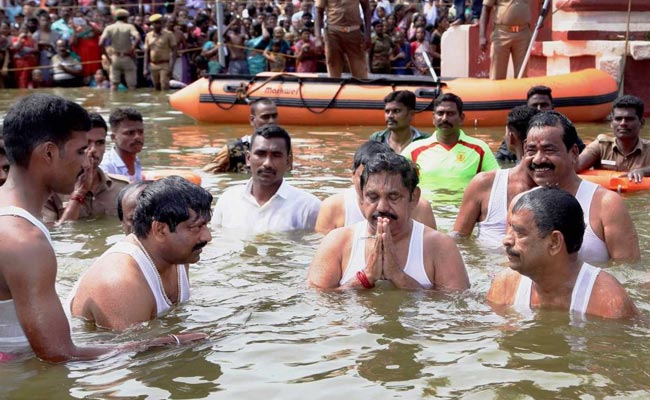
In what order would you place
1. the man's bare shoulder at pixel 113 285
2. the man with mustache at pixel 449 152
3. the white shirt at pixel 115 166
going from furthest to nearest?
1. the man with mustache at pixel 449 152
2. the white shirt at pixel 115 166
3. the man's bare shoulder at pixel 113 285

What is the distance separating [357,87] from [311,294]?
9355 mm

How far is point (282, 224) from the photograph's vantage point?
24.0 ft

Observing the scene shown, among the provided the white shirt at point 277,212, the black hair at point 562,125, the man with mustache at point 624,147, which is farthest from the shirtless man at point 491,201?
the man with mustache at point 624,147

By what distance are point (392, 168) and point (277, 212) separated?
89.4 inches

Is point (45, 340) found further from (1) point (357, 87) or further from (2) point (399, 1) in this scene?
(2) point (399, 1)

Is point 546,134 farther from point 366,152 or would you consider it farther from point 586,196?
point 366,152

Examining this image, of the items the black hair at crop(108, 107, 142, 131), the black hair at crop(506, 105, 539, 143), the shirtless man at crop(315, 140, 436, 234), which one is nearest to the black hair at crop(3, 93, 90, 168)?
the shirtless man at crop(315, 140, 436, 234)

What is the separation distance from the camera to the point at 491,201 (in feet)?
22.4

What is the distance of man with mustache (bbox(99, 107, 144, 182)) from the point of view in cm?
836

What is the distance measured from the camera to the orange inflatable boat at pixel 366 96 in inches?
559

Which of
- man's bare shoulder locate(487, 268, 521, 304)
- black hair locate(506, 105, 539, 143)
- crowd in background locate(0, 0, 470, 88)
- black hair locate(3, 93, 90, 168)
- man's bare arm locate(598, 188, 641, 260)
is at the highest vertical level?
crowd in background locate(0, 0, 470, 88)

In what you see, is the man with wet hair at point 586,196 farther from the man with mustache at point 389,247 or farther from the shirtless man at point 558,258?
the shirtless man at point 558,258

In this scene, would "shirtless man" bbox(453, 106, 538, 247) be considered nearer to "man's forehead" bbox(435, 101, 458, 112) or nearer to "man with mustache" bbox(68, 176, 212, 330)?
"man's forehead" bbox(435, 101, 458, 112)

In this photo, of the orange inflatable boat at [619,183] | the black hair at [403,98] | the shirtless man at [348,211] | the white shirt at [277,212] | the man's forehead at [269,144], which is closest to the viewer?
the shirtless man at [348,211]
